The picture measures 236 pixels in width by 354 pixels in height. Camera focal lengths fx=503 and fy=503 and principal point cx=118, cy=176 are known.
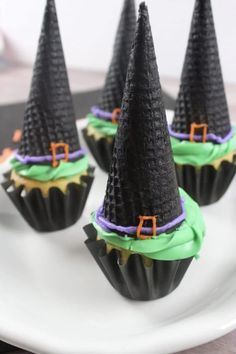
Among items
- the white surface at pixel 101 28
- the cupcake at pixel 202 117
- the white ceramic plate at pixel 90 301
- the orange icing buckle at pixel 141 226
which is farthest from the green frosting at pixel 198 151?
the white surface at pixel 101 28

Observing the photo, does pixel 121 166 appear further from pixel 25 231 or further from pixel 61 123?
pixel 25 231

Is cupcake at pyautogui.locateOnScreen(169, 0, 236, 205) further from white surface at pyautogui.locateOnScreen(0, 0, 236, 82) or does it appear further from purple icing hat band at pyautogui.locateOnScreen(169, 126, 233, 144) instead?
white surface at pyautogui.locateOnScreen(0, 0, 236, 82)

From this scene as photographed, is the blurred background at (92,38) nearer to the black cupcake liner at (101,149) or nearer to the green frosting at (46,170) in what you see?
the black cupcake liner at (101,149)

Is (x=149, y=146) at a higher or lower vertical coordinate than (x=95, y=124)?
higher

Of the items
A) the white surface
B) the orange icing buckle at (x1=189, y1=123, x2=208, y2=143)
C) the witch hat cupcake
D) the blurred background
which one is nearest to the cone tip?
the orange icing buckle at (x1=189, y1=123, x2=208, y2=143)

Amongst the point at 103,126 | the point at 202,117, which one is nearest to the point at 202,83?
the point at 202,117

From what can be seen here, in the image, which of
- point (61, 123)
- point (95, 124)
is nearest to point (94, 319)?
point (61, 123)
